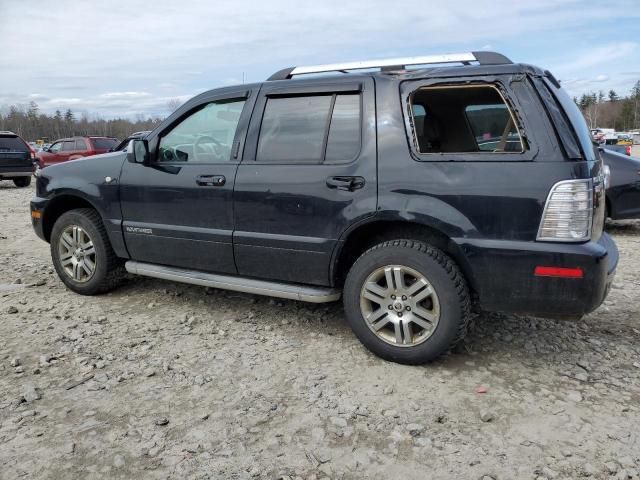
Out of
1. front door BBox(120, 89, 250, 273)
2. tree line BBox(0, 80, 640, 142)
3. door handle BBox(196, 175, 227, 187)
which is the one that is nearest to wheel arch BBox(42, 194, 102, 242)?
front door BBox(120, 89, 250, 273)

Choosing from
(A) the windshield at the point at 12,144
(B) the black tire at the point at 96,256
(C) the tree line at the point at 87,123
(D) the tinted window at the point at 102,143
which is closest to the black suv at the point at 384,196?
(B) the black tire at the point at 96,256

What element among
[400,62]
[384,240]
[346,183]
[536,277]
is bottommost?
[536,277]

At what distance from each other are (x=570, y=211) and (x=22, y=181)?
18671 millimetres

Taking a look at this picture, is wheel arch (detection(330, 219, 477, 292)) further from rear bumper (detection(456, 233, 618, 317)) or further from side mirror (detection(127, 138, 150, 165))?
side mirror (detection(127, 138, 150, 165))

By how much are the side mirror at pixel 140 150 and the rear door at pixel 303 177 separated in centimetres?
94

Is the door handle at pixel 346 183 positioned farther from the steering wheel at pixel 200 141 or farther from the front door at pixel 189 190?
the steering wheel at pixel 200 141

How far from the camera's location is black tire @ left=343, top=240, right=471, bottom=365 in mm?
3246

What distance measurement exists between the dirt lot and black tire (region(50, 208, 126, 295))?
0.93 ft

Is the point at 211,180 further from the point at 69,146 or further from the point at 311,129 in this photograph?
the point at 69,146

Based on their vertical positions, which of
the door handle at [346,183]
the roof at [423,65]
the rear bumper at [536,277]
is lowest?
the rear bumper at [536,277]

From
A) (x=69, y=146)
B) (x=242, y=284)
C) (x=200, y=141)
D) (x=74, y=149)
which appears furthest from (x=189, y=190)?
(x=69, y=146)

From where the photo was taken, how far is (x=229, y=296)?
4.91 m

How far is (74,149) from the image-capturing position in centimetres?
1798

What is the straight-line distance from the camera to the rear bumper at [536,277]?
2951mm
